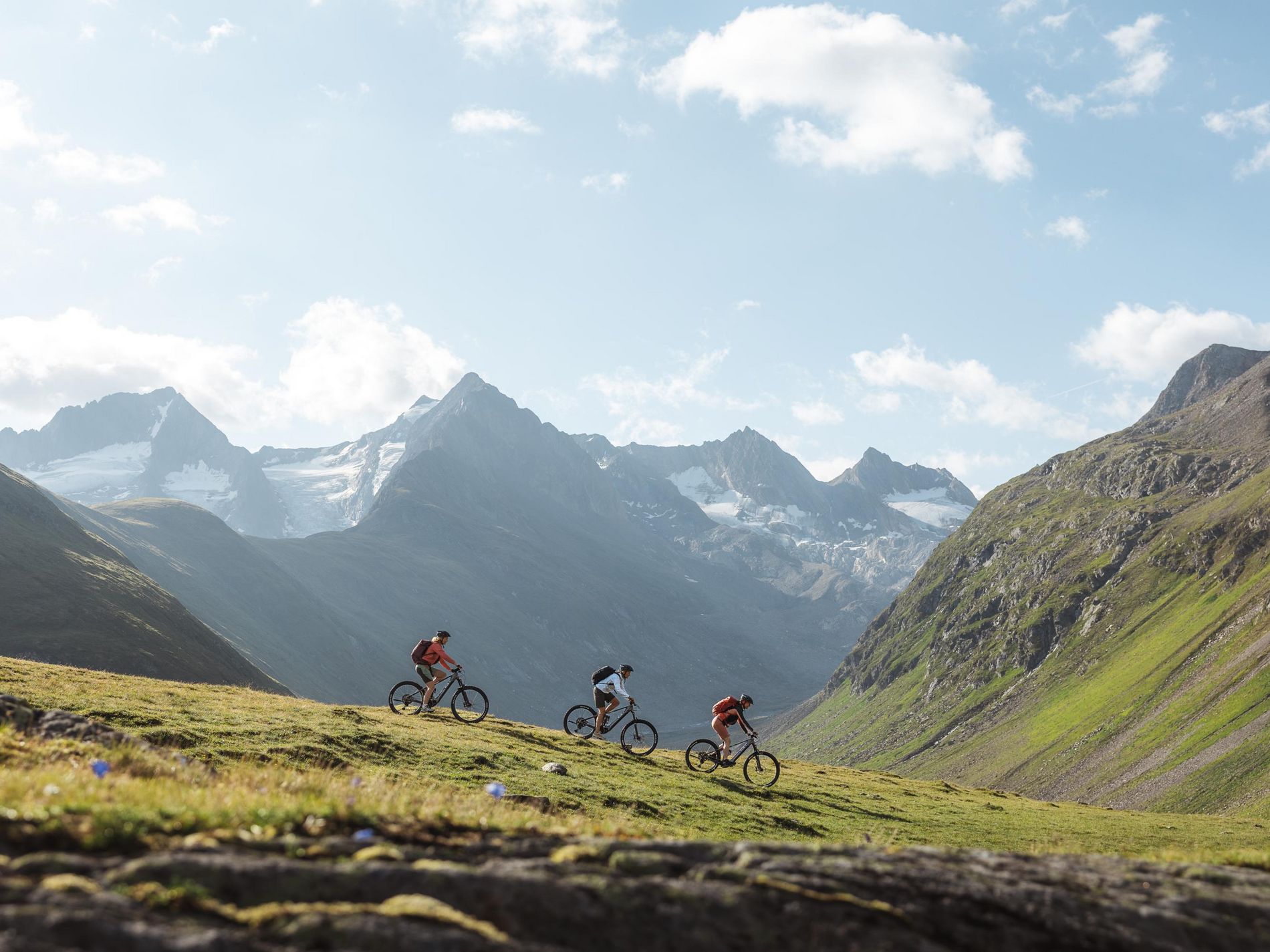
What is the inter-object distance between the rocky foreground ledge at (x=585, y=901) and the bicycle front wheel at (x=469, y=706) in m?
30.6

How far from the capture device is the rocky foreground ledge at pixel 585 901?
6.71 m

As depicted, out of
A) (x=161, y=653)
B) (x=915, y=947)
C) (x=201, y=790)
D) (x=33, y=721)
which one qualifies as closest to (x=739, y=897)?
(x=915, y=947)

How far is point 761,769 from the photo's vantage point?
3844 cm

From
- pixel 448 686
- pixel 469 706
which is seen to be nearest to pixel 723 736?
pixel 469 706

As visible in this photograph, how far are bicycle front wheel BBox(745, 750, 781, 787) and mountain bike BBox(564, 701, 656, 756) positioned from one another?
4.33 meters

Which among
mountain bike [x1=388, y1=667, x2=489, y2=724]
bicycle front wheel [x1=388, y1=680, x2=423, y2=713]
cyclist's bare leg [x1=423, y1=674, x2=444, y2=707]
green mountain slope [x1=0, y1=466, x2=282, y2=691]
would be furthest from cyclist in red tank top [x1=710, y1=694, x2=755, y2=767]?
green mountain slope [x1=0, y1=466, x2=282, y2=691]

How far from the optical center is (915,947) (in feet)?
26.0

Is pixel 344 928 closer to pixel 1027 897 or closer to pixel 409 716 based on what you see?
pixel 1027 897

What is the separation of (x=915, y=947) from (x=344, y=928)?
511cm

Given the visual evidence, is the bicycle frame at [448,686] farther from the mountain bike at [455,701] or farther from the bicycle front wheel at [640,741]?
the bicycle front wheel at [640,741]

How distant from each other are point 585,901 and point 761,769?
106 ft

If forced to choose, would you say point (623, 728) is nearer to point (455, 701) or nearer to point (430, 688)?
point (455, 701)

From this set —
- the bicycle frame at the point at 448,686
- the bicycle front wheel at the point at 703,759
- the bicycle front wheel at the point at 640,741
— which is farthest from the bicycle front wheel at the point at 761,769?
the bicycle frame at the point at 448,686

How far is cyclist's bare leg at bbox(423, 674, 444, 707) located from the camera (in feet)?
127
